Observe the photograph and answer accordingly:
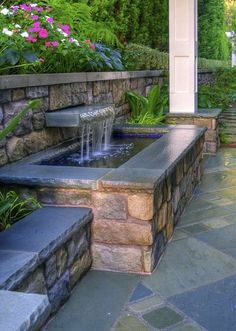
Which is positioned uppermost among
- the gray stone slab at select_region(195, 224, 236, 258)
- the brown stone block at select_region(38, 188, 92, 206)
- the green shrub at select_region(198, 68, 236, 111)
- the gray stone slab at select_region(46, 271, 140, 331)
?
the green shrub at select_region(198, 68, 236, 111)

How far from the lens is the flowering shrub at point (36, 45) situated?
316cm

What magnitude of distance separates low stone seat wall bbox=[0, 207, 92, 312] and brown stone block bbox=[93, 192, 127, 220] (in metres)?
0.05

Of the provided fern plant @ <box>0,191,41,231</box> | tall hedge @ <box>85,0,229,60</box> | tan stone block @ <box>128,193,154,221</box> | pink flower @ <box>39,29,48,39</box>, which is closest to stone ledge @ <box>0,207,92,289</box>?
fern plant @ <box>0,191,41,231</box>

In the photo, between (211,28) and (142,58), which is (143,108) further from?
(211,28)

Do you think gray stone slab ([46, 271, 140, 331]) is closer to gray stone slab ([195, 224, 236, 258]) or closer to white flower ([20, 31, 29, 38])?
gray stone slab ([195, 224, 236, 258])

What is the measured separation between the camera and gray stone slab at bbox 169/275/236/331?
195 cm

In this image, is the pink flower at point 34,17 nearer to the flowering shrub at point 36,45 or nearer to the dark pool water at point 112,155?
the flowering shrub at point 36,45

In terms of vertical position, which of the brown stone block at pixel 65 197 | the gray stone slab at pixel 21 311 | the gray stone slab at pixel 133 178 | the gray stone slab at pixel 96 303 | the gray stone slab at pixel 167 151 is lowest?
the gray stone slab at pixel 96 303

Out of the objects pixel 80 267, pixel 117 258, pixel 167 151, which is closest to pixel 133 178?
pixel 117 258

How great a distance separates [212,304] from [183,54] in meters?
4.35

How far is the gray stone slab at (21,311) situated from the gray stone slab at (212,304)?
975 mm

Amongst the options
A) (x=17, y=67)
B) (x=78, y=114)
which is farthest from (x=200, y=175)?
(x=17, y=67)

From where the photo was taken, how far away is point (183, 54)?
596 cm

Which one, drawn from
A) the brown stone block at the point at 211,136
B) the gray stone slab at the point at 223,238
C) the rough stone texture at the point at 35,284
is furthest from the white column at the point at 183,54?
the rough stone texture at the point at 35,284
